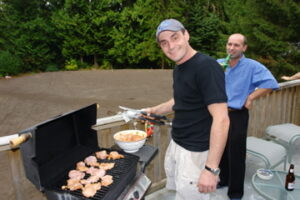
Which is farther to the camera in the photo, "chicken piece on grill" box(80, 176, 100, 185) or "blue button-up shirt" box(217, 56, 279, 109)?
"blue button-up shirt" box(217, 56, 279, 109)

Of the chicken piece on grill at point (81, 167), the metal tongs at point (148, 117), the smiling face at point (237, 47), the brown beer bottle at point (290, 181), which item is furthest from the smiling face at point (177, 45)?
the brown beer bottle at point (290, 181)

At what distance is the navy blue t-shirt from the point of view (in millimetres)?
1344

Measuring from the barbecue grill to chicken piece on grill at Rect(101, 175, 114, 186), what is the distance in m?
0.03

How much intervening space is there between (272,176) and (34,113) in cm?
785

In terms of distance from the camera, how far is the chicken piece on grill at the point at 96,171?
154 cm

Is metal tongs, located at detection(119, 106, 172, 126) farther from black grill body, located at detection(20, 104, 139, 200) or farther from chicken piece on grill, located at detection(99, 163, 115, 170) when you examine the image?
chicken piece on grill, located at detection(99, 163, 115, 170)

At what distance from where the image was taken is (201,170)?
1.57m

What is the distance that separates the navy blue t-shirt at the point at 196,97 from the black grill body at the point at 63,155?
0.41 m

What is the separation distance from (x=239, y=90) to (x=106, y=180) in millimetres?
1544

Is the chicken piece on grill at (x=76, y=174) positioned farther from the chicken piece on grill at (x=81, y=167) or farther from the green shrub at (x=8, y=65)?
the green shrub at (x=8, y=65)

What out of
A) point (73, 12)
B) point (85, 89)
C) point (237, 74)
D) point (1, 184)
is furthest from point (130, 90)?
point (73, 12)

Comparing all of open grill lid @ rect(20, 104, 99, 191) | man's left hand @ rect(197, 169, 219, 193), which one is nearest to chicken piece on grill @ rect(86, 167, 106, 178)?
open grill lid @ rect(20, 104, 99, 191)

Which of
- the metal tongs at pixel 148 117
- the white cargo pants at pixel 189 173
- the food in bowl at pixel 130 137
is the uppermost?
the metal tongs at pixel 148 117

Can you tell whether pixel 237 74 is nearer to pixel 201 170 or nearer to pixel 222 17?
pixel 201 170
